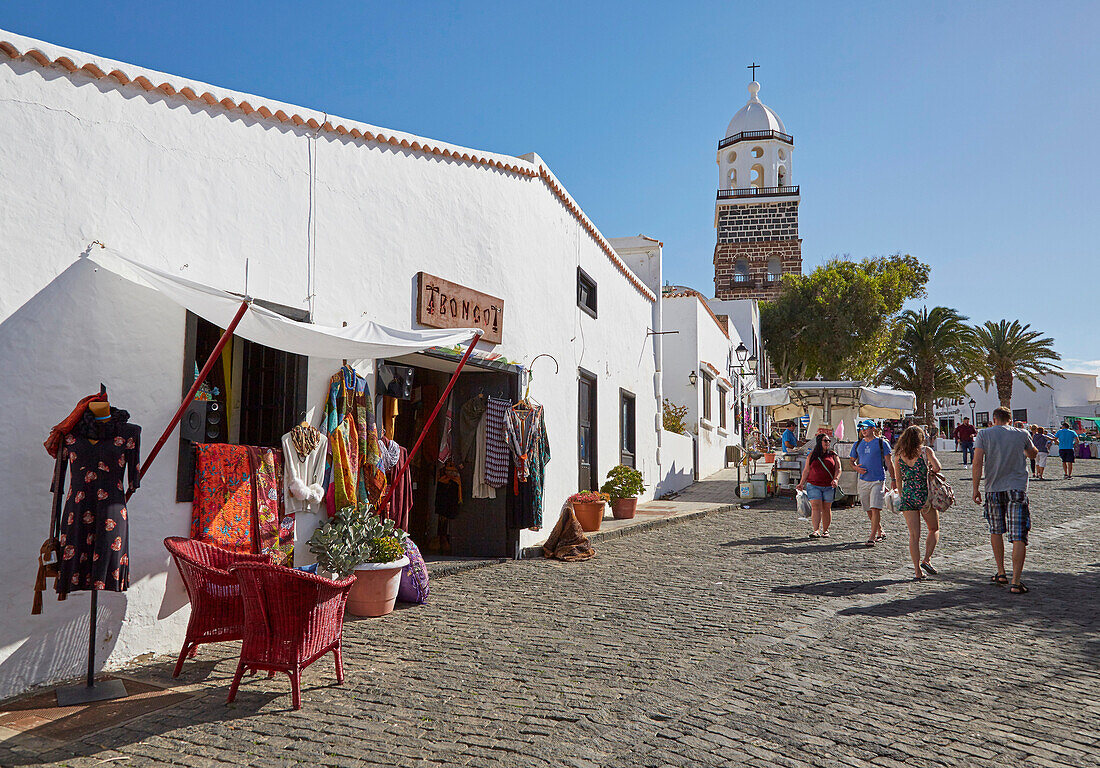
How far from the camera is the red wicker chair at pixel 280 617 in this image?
413 cm

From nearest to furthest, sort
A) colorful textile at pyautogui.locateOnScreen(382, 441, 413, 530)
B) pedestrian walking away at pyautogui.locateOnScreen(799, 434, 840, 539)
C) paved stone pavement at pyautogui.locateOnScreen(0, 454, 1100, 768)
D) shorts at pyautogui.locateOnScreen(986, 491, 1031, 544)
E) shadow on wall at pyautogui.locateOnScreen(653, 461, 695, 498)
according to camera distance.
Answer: paved stone pavement at pyautogui.locateOnScreen(0, 454, 1100, 768), shorts at pyautogui.locateOnScreen(986, 491, 1031, 544), colorful textile at pyautogui.locateOnScreen(382, 441, 413, 530), pedestrian walking away at pyautogui.locateOnScreen(799, 434, 840, 539), shadow on wall at pyautogui.locateOnScreen(653, 461, 695, 498)

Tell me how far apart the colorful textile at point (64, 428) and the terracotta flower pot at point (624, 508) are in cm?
907

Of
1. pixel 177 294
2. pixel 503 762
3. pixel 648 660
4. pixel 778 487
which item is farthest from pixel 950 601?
pixel 778 487

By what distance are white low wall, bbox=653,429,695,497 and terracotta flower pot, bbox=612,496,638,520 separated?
3.73 m

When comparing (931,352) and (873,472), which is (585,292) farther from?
(931,352)

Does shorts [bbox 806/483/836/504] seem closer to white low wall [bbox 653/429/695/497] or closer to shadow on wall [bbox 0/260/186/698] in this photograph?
white low wall [bbox 653/429/695/497]

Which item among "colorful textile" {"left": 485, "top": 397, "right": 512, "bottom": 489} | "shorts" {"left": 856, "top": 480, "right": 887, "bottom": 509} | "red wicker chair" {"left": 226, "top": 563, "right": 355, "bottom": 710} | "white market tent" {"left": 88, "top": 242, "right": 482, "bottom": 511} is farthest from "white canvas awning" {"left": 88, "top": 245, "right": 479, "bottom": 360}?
"shorts" {"left": 856, "top": 480, "right": 887, "bottom": 509}

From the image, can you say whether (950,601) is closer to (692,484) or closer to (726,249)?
(692,484)

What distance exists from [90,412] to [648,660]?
12.2 ft

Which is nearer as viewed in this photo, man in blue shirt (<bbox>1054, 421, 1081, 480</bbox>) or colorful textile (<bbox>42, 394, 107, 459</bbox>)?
colorful textile (<bbox>42, 394, 107, 459</bbox>)

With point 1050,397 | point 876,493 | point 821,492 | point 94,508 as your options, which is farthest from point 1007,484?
point 1050,397

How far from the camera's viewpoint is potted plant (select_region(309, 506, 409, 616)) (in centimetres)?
589

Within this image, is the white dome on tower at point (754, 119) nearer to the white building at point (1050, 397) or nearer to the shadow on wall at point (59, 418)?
the white building at point (1050, 397)

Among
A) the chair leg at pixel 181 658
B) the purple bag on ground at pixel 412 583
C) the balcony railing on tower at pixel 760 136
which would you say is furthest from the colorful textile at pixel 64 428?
the balcony railing on tower at pixel 760 136
